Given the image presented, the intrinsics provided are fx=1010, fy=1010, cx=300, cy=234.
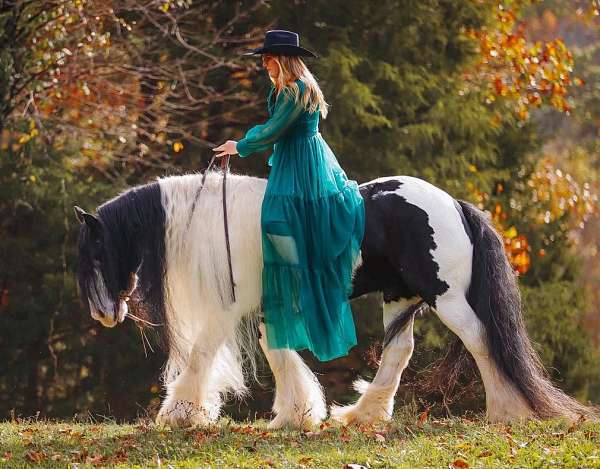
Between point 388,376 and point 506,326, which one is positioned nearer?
point 506,326

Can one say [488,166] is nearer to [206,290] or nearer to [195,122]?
[195,122]

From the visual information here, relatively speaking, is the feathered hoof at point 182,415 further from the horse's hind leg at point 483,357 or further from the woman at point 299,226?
the horse's hind leg at point 483,357

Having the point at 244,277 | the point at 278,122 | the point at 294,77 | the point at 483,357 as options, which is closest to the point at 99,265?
the point at 244,277

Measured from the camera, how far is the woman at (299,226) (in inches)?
247

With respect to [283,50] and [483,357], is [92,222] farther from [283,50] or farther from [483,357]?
[483,357]

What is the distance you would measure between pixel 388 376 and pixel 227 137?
7.40 meters

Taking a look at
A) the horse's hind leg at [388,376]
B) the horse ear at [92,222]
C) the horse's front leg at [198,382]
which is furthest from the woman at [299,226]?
the horse ear at [92,222]

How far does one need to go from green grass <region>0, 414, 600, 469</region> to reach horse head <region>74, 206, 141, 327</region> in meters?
0.83

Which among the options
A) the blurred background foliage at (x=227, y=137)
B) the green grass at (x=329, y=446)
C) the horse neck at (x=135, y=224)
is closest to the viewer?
the green grass at (x=329, y=446)

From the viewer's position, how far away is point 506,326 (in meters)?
6.30

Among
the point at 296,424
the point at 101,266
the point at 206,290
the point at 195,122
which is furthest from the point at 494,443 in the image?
the point at 195,122

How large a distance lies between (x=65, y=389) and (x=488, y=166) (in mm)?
6636

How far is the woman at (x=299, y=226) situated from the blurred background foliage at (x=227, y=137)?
4994 millimetres

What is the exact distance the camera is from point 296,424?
21.0 ft
